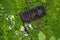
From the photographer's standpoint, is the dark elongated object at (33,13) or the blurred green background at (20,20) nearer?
the dark elongated object at (33,13)

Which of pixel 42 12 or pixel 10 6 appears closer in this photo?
pixel 42 12

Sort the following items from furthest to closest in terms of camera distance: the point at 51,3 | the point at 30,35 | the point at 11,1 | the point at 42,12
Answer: the point at 11,1, the point at 30,35, the point at 51,3, the point at 42,12

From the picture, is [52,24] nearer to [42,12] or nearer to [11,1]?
[11,1]

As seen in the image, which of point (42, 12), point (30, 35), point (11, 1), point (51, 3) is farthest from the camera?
point (11, 1)

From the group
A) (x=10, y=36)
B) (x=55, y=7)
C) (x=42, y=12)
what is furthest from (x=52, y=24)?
(x=42, y=12)

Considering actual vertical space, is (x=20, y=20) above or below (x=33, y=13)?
below

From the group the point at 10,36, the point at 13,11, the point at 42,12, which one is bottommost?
the point at 10,36

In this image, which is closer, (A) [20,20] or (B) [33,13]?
(B) [33,13]

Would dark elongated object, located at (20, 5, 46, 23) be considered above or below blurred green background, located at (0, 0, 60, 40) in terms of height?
above

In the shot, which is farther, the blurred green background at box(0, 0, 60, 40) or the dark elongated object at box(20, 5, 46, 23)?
the blurred green background at box(0, 0, 60, 40)

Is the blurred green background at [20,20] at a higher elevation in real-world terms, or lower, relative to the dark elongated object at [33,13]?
lower

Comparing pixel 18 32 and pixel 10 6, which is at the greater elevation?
pixel 10 6
